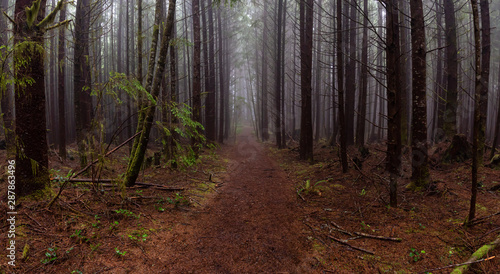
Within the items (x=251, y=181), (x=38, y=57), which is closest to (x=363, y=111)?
(x=251, y=181)

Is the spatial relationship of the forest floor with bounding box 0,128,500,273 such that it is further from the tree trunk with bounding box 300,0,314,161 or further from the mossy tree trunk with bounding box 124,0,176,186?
the tree trunk with bounding box 300,0,314,161

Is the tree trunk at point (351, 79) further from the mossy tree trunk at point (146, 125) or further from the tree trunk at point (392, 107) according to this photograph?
the mossy tree trunk at point (146, 125)

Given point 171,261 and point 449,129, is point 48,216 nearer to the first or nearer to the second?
point 171,261

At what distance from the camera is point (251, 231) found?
4.82 m

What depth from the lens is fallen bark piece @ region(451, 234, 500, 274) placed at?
3098 millimetres

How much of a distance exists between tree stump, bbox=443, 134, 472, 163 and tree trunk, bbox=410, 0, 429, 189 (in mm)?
3502

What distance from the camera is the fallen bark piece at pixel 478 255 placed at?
3.10 m

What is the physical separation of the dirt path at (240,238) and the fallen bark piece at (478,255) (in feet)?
6.29

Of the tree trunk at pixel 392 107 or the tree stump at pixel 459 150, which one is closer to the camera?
the tree trunk at pixel 392 107

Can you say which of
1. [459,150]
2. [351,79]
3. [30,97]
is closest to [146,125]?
[30,97]

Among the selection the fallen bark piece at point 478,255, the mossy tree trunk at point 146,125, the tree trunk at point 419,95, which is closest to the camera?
the fallen bark piece at point 478,255

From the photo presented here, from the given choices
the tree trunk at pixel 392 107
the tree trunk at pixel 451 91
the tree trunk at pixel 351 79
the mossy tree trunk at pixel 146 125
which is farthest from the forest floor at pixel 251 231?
the tree trunk at pixel 351 79

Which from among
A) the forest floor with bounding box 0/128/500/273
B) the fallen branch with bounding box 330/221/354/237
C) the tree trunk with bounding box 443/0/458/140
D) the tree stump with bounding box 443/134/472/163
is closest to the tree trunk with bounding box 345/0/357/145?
the tree trunk with bounding box 443/0/458/140

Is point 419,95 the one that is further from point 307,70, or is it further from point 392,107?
point 307,70
